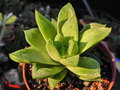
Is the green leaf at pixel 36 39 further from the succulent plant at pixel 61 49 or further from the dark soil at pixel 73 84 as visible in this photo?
the dark soil at pixel 73 84

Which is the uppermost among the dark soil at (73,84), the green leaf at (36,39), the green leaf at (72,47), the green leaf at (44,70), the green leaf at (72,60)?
the green leaf at (36,39)

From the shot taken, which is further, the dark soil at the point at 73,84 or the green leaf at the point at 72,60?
the dark soil at the point at 73,84

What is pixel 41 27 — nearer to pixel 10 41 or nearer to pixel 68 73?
pixel 68 73

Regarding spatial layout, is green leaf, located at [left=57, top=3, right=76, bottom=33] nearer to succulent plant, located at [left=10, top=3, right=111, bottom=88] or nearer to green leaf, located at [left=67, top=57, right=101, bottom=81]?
succulent plant, located at [left=10, top=3, right=111, bottom=88]

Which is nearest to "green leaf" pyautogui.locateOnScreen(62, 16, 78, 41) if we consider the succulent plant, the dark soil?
the succulent plant

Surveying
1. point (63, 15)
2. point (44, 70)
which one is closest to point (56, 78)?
point (44, 70)

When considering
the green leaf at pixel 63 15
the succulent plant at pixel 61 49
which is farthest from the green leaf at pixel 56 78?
the green leaf at pixel 63 15
